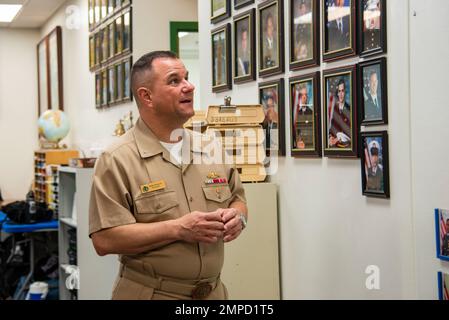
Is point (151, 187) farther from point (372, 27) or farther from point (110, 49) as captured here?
point (110, 49)

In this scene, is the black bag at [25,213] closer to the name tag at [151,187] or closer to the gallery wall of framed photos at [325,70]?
the gallery wall of framed photos at [325,70]

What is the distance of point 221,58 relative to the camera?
13.2 ft

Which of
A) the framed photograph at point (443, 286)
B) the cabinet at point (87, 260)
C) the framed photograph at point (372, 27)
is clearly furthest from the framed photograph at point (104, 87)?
the framed photograph at point (443, 286)

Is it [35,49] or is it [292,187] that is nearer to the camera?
[292,187]

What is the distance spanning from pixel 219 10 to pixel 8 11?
3298 millimetres

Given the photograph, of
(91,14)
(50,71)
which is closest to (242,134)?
(91,14)

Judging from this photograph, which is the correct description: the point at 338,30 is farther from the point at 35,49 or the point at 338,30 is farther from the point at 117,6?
the point at 35,49

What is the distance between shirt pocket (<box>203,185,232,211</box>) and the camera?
2.19 m

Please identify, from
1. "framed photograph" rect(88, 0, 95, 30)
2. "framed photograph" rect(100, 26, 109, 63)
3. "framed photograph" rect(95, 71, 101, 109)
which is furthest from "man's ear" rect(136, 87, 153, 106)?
"framed photograph" rect(88, 0, 95, 30)

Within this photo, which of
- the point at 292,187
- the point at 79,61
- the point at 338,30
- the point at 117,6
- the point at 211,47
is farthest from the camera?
the point at 79,61

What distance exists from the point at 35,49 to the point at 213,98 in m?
5.51

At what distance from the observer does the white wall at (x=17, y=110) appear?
28.1ft

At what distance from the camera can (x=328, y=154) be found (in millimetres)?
2916
